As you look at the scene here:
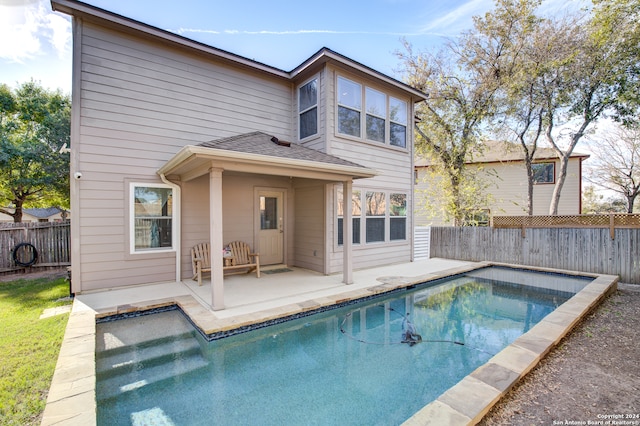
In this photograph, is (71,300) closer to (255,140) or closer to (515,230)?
(255,140)

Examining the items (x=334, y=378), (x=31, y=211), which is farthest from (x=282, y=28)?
(x=31, y=211)

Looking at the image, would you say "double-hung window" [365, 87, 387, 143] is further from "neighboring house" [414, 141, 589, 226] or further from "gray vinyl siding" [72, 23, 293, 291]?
"neighboring house" [414, 141, 589, 226]

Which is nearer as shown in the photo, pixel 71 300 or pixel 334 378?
pixel 334 378

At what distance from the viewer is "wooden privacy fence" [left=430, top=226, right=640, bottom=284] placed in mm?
7023

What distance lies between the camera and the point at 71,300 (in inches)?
199

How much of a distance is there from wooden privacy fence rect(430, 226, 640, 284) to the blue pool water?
11.2 ft

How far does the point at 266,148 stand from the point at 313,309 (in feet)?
9.12

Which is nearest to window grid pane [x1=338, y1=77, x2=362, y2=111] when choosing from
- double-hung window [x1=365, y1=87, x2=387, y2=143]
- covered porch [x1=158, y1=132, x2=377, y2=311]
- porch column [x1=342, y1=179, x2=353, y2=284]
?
double-hung window [x1=365, y1=87, x2=387, y2=143]

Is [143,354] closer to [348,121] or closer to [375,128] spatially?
[348,121]

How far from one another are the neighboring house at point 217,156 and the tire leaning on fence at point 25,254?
3718 millimetres

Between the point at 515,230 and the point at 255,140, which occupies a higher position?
the point at 255,140

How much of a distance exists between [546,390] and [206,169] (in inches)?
188

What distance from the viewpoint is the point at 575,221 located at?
777cm

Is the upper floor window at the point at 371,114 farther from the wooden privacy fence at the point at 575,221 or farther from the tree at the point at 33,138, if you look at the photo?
the tree at the point at 33,138
